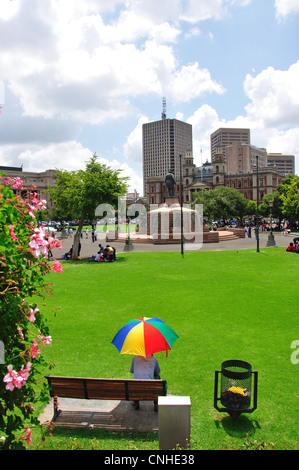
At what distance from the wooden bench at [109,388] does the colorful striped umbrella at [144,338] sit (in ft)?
2.12

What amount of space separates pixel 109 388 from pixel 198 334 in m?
4.29

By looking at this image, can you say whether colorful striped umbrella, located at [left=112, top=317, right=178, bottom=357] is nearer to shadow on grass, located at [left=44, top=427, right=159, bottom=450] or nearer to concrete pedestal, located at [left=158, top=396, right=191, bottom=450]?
shadow on grass, located at [left=44, top=427, right=159, bottom=450]

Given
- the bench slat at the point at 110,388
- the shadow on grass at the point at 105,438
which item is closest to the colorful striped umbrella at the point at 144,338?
the bench slat at the point at 110,388

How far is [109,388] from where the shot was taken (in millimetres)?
5750

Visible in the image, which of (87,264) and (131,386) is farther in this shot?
(87,264)

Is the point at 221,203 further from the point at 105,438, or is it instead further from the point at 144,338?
the point at 105,438

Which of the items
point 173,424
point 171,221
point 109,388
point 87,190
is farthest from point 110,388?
point 171,221

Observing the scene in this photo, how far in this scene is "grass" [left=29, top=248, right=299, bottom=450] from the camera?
18.1ft

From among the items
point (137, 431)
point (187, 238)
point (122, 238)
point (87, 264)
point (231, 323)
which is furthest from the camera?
point (122, 238)

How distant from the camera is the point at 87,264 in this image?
2319 centimetres

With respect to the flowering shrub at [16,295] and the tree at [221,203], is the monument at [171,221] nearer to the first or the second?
the tree at [221,203]
